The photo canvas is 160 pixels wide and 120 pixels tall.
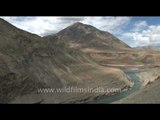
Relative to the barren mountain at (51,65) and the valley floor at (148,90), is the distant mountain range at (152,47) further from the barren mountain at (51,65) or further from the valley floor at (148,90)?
the valley floor at (148,90)

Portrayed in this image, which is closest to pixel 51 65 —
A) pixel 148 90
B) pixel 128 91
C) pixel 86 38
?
pixel 86 38

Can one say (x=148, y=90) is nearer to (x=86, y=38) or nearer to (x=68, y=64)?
(x=86, y=38)

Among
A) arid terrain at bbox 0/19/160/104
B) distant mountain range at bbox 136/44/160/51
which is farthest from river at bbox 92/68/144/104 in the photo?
distant mountain range at bbox 136/44/160/51

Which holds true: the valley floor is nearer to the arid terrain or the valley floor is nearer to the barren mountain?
the arid terrain

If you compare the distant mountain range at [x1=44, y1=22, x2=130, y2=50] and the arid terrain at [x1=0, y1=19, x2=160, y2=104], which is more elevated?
the distant mountain range at [x1=44, y1=22, x2=130, y2=50]
